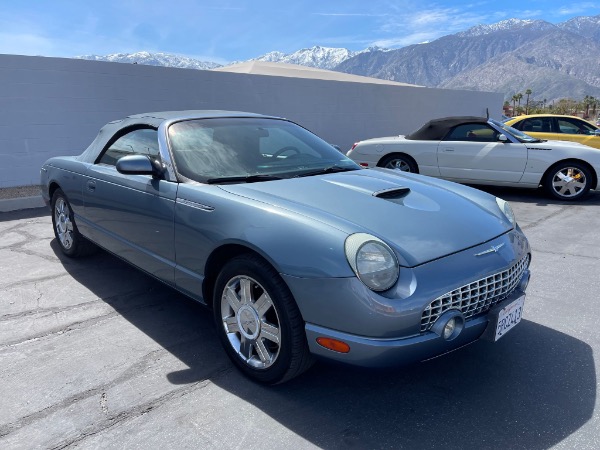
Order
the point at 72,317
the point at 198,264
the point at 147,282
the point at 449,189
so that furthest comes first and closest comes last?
the point at 147,282, the point at 72,317, the point at 449,189, the point at 198,264

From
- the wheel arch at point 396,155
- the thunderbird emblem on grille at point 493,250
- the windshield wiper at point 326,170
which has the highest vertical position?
the windshield wiper at point 326,170

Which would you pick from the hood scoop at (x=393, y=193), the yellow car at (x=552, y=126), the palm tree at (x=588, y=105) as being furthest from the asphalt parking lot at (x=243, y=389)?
the palm tree at (x=588, y=105)

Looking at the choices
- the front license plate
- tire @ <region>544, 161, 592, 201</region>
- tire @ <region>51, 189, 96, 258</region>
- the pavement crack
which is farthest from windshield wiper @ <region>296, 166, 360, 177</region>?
tire @ <region>544, 161, 592, 201</region>

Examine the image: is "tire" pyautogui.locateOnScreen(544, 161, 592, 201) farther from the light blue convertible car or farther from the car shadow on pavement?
the light blue convertible car

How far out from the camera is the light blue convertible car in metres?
2.26

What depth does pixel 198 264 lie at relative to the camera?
9.62 feet

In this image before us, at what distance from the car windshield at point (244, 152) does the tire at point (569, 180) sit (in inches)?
221

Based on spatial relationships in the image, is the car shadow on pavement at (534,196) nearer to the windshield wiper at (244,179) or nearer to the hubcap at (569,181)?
the hubcap at (569,181)

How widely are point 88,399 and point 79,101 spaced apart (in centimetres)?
745

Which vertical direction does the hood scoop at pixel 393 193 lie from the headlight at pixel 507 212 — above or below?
above

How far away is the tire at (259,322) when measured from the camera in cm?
242

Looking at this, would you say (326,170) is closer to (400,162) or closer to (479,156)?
(479,156)

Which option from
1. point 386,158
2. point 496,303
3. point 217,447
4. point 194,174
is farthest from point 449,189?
point 386,158

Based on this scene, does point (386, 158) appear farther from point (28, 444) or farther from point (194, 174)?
point (28, 444)
